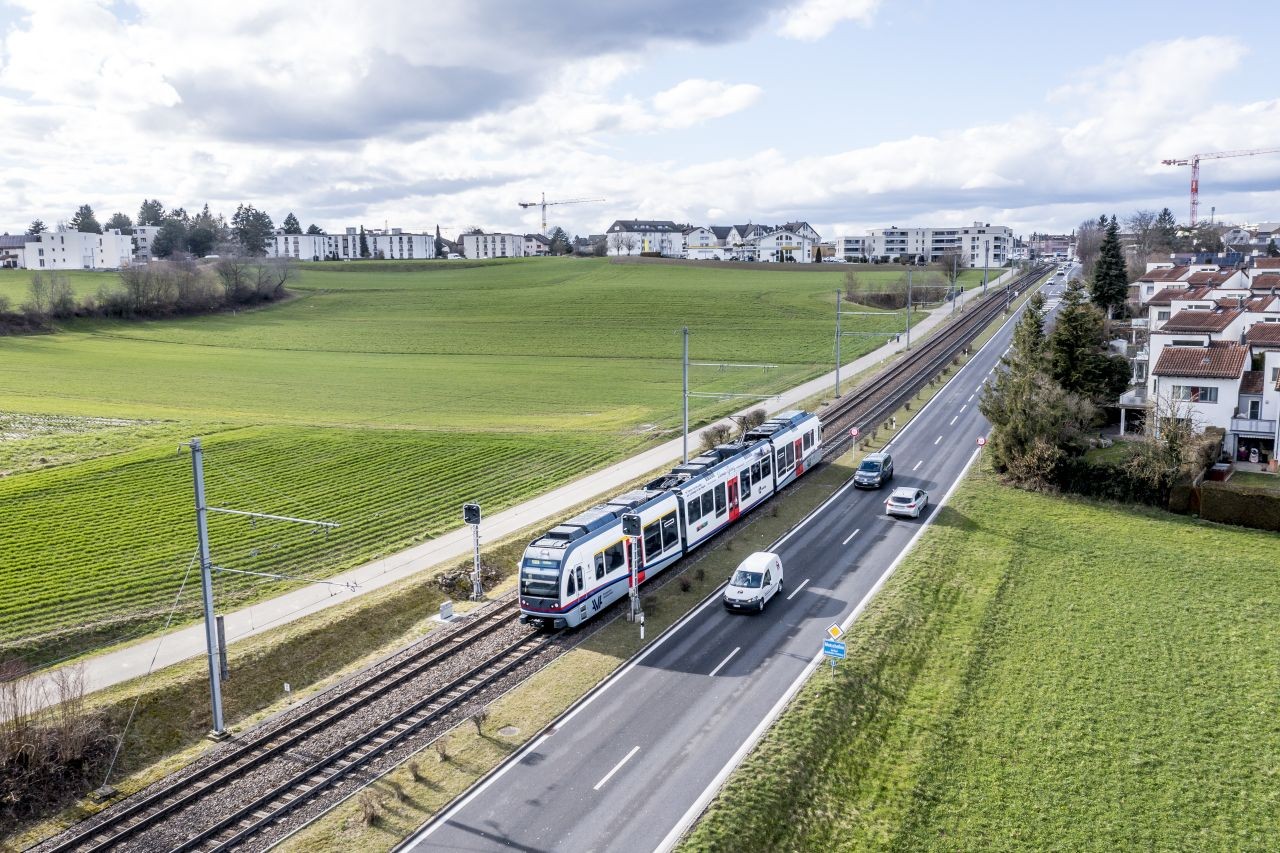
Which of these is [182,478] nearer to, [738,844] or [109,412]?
[109,412]

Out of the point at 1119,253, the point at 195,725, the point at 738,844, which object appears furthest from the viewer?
the point at 1119,253

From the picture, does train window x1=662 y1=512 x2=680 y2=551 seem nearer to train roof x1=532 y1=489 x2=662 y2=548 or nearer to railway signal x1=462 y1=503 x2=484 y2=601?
train roof x1=532 y1=489 x2=662 y2=548

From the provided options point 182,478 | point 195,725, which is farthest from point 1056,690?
point 182,478

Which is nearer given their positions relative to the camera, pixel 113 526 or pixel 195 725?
pixel 195 725

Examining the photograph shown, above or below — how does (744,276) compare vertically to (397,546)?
above

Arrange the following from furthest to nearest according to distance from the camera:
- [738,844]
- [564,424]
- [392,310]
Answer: [392,310] < [564,424] < [738,844]

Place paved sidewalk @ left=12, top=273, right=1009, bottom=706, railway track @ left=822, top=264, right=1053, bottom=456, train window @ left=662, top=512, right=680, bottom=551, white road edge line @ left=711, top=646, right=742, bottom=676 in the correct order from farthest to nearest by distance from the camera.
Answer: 1. railway track @ left=822, top=264, right=1053, bottom=456
2. train window @ left=662, top=512, right=680, bottom=551
3. paved sidewalk @ left=12, top=273, right=1009, bottom=706
4. white road edge line @ left=711, top=646, right=742, bottom=676

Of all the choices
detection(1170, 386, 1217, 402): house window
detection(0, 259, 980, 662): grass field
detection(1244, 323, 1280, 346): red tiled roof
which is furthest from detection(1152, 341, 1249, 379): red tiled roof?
detection(0, 259, 980, 662): grass field
